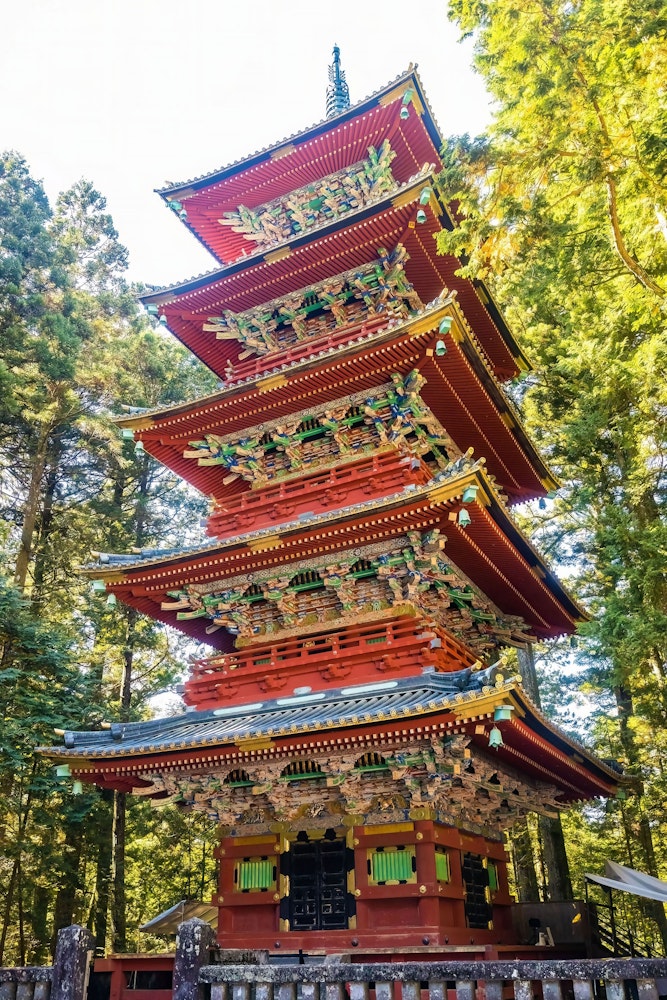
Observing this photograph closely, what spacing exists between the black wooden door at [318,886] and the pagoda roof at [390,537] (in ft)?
14.5

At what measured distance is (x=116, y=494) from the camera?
24844mm

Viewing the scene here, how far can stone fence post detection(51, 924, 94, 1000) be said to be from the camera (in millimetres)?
6320

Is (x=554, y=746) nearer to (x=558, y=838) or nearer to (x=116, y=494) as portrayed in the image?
(x=558, y=838)

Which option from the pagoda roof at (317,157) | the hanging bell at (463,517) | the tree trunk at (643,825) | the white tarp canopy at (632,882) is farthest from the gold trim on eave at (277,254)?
the tree trunk at (643,825)

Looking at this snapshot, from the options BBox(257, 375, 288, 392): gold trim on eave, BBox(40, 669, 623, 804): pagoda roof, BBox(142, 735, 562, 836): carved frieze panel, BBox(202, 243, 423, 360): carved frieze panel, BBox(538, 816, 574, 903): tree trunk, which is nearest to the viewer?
BBox(40, 669, 623, 804): pagoda roof

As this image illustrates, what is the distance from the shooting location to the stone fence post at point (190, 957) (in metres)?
5.88

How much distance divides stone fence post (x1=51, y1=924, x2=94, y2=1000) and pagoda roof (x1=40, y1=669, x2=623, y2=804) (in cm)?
378

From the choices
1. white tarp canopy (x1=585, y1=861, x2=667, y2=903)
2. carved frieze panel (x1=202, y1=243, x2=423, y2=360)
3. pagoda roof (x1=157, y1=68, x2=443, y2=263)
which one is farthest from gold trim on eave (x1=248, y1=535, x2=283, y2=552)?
pagoda roof (x1=157, y1=68, x2=443, y2=263)

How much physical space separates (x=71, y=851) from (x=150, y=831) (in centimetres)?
323

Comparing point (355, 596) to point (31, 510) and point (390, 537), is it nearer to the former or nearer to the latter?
point (390, 537)

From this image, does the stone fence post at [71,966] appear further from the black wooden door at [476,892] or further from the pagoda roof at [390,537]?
the pagoda roof at [390,537]

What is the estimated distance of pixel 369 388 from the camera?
43.0ft

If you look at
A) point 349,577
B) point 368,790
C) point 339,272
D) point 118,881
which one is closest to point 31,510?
point 118,881

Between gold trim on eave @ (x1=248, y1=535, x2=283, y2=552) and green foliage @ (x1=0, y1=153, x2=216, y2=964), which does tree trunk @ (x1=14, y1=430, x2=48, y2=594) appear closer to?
green foliage @ (x1=0, y1=153, x2=216, y2=964)
